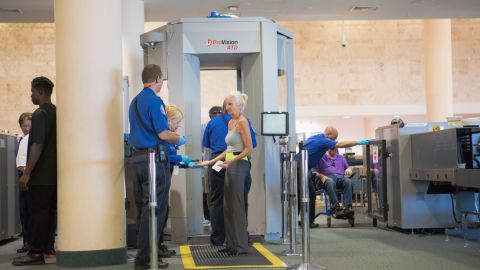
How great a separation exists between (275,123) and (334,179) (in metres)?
3.15

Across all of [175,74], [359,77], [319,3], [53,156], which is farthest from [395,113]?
[53,156]

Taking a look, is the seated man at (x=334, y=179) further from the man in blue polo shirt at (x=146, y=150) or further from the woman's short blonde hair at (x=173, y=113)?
the man in blue polo shirt at (x=146, y=150)

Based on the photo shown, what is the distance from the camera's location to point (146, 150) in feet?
16.8

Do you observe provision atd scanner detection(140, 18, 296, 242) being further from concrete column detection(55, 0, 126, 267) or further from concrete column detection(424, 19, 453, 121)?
concrete column detection(424, 19, 453, 121)

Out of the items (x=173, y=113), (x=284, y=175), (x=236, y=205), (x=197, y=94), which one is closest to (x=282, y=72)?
(x=197, y=94)

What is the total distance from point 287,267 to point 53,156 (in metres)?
2.30

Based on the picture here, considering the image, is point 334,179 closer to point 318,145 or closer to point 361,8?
point 318,145

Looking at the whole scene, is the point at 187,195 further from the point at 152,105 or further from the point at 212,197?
the point at 152,105

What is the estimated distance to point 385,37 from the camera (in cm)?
1869

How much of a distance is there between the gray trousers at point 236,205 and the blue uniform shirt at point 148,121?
38.1 inches

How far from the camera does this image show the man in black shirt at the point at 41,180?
5676 millimetres

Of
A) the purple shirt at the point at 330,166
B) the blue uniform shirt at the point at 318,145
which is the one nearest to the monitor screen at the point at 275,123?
the blue uniform shirt at the point at 318,145

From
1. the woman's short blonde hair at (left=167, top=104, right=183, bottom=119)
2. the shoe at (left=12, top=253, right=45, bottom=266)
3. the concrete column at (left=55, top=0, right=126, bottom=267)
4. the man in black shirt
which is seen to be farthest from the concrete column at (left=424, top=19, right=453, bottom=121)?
the shoe at (left=12, top=253, right=45, bottom=266)

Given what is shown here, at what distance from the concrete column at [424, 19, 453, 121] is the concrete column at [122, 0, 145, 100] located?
8677mm
